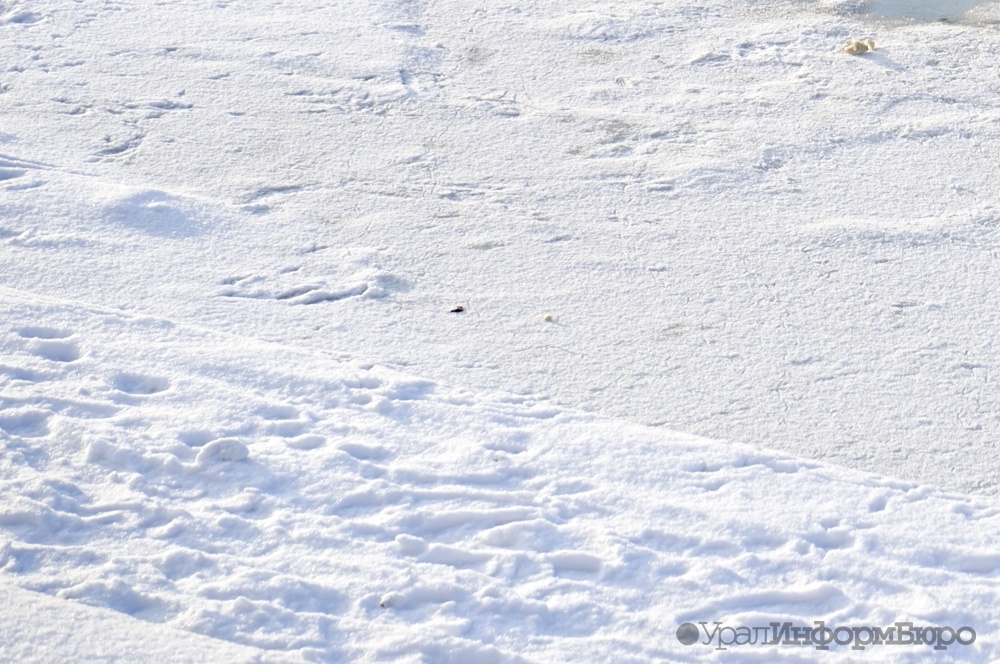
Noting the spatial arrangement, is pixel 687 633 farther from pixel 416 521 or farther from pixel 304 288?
pixel 304 288

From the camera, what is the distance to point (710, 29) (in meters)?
4.91

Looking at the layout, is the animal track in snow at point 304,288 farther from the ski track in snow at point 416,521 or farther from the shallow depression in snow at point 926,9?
the shallow depression in snow at point 926,9

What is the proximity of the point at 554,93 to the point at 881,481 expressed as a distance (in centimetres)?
236

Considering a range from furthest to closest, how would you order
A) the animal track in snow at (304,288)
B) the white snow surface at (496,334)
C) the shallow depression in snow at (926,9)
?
the shallow depression in snow at (926,9) < the animal track in snow at (304,288) < the white snow surface at (496,334)

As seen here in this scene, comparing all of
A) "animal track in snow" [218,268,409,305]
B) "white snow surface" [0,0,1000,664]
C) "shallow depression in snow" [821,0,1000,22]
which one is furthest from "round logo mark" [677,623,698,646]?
"shallow depression in snow" [821,0,1000,22]

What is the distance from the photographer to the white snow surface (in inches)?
93.9

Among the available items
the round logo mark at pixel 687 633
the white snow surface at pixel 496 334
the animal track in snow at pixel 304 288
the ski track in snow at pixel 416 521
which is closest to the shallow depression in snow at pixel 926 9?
the white snow surface at pixel 496 334

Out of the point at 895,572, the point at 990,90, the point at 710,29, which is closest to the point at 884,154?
the point at 990,90

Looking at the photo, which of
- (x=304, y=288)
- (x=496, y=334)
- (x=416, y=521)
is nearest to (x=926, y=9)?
(x=496, y=334)

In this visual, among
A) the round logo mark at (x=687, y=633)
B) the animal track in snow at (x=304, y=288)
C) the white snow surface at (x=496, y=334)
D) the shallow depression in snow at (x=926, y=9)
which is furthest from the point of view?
the shallow depression in snow at (x=926, y=9)

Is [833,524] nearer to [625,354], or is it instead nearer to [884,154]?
[625,354]

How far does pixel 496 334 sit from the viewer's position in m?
3.22

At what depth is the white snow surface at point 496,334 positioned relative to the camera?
238 centimetres

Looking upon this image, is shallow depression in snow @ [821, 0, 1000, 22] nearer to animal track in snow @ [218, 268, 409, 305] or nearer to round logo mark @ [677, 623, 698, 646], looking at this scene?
animal track in snow @ [218, 268, 409, 305]
